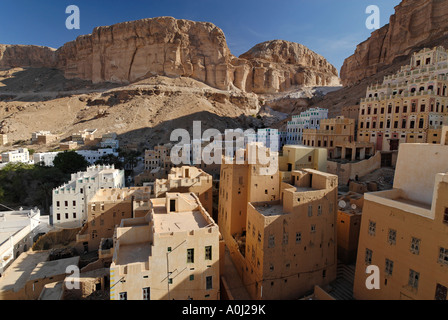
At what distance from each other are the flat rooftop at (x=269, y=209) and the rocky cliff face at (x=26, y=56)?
139 meters

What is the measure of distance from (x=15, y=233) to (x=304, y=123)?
46.6m

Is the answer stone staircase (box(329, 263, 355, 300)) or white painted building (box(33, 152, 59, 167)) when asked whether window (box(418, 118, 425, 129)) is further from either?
white painted building (box(33, 152, 59, 167))

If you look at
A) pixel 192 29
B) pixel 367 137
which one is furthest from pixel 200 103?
pixel 367 137

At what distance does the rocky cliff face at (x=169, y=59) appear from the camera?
94.4 m

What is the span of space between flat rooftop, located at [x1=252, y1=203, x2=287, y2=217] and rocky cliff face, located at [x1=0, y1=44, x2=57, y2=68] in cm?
13890

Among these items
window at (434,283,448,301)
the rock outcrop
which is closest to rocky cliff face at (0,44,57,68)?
the rock outcrop

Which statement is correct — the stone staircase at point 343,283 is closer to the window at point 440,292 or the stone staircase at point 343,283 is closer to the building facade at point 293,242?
the building facade at point 293,242

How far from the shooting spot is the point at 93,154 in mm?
56344

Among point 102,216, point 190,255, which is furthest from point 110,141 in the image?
point 190,255

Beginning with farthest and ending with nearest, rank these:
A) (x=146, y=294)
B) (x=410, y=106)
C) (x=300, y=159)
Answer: (x=410, y=106) → (x=300, y=159) → (x=146, y=294)

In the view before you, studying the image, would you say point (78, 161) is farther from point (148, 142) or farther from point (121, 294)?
point (121, 294)

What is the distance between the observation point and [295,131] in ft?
168

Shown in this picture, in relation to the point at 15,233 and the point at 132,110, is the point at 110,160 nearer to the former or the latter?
the point at 132,110

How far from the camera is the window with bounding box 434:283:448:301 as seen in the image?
10.6 meters
